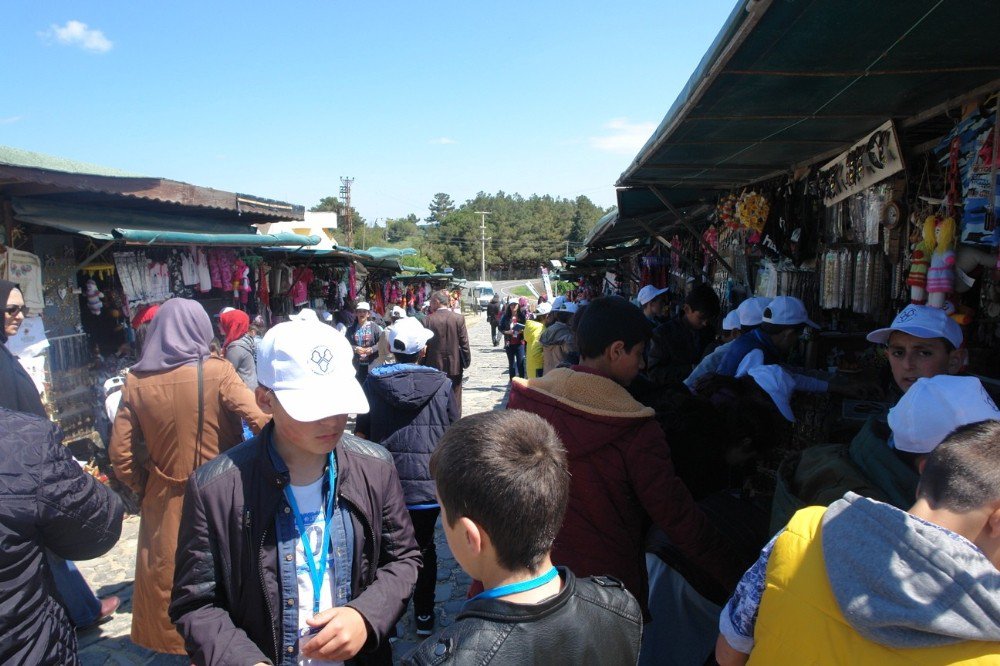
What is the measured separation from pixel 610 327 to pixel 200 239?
5259 mm

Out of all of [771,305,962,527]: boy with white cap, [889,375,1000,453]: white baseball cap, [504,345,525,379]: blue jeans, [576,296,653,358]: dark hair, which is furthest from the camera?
[504,345,525,379]: blue jeans

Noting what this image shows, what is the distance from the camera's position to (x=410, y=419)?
3650 millimetres

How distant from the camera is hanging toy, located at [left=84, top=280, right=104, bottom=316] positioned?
6602mm

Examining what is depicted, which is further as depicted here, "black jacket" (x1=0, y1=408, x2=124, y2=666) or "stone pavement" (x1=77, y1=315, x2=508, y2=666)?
"stone pavement" (x1=77, y1=315, x2=508, y2=666)

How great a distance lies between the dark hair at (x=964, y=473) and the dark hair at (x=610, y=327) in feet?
3.86

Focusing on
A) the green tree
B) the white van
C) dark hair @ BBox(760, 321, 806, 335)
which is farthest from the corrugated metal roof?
the green tree

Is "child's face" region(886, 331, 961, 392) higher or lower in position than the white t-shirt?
higher

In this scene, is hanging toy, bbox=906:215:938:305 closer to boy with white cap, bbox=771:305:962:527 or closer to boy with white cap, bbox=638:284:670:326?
boy with white cap, bbox=771:305:962:527

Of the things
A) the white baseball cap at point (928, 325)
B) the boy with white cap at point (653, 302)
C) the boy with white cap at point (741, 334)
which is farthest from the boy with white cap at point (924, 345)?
the boy with white cap at point (653, 302)

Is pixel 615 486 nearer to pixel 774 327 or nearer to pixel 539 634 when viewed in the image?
pixel 539 634

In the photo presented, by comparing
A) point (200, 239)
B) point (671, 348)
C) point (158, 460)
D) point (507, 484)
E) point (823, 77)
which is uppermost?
point (823, 77)

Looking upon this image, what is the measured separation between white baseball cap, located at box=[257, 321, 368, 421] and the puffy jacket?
1755 mm

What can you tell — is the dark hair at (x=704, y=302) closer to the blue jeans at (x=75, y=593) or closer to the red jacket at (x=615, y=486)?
the red jacket at (x=615, y=486)

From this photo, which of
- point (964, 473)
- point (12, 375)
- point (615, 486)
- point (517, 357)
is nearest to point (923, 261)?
point (615, 486)
